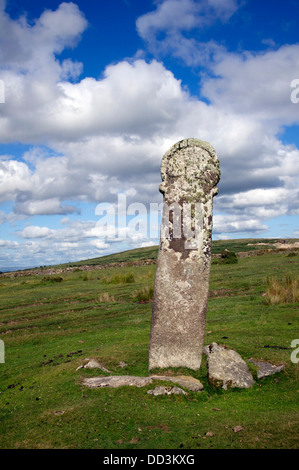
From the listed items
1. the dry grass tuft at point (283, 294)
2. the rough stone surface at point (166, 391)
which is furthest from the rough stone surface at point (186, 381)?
the dry grass tuft at point (283, 294)

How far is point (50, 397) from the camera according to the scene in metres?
7.79

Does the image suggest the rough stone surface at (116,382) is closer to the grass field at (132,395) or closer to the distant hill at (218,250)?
the grass field at (132,395)

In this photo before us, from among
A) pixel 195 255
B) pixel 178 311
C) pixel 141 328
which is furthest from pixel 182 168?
pixel 141 328

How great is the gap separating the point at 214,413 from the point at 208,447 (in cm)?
148

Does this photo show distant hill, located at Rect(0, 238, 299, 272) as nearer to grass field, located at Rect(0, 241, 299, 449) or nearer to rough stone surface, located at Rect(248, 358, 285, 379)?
grass field, located at Rect(0, 241, 299, 449)

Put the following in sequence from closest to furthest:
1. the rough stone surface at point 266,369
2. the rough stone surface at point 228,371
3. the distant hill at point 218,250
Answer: the rough stone surface at point 228,371 → the rough stone surface at point 266,369 → the distant hill at point 218,250

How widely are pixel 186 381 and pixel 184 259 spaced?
290 centimetres

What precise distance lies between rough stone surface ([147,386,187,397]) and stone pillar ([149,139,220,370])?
1.68 metres

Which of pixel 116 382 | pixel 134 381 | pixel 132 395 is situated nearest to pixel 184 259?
pixel 134 381

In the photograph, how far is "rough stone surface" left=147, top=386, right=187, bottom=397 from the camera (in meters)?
7.46

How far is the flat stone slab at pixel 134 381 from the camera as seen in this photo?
784cm

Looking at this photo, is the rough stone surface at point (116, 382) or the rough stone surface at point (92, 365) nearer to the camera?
the rough stone surface at point (116, 382)

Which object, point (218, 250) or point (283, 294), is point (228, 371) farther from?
point (218, 250)

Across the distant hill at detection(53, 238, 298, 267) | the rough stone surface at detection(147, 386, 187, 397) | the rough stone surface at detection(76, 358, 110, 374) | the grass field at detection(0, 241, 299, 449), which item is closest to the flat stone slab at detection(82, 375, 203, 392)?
the grass field at detection(0, 241, 299, 449)
